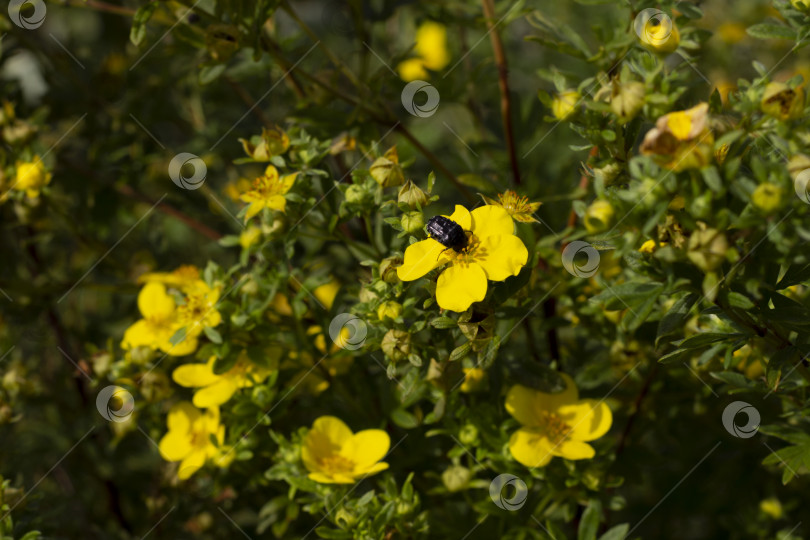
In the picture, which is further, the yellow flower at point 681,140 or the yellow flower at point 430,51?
the yellow flower at point 430,51

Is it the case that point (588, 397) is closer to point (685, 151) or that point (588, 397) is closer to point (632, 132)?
point (632, 132)

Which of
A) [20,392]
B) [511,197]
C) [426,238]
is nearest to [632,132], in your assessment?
[511,197]

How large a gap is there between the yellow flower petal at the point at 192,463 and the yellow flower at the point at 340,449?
11.1 inches

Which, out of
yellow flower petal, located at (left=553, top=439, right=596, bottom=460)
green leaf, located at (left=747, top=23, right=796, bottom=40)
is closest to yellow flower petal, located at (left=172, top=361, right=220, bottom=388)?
yellow flower petal, located at (left=553, top=439, right=596, bottom=460)

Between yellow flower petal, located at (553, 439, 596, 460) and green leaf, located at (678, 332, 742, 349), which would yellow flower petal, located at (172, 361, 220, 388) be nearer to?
yellow flower petal, located at (553, 439, 596, 460)

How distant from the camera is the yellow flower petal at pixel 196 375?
171 cm

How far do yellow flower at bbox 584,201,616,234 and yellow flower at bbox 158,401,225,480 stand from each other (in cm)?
96

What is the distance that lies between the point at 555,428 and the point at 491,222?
0.51 metres

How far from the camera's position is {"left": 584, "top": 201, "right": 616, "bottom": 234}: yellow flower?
4.01 feet

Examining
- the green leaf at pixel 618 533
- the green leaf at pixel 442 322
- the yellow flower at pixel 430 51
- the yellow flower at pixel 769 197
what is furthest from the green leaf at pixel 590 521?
the yellow flower at pixel 430 51

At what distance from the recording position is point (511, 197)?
148 cm

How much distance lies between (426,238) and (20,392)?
47.5 inches

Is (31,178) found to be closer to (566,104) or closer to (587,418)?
(566,104)

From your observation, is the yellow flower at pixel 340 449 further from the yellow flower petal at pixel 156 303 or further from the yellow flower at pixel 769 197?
the yellow flower at pixel 769 197
